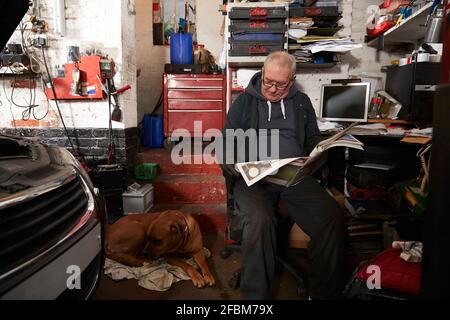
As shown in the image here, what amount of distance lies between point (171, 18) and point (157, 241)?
376cm

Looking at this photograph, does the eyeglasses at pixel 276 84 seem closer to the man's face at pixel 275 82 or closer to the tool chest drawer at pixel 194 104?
the man's face at pixel 275 82

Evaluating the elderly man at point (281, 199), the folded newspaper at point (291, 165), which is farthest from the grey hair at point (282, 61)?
the folded newspaper at point (291, 165)

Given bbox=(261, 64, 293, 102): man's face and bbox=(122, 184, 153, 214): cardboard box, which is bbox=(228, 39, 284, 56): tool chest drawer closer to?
bbox=(261, 64, 293, 102): man's face

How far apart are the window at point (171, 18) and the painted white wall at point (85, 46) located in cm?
168

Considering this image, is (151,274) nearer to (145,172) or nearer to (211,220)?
(211,220)

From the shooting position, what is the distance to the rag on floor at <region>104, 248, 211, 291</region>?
1788 mm

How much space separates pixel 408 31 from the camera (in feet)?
8.30

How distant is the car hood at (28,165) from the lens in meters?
0.92

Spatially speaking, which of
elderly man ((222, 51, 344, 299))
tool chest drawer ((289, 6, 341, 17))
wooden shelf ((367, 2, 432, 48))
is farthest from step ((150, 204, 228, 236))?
wooden shelf ((367, 2, 432, 48))

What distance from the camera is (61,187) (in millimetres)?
1061

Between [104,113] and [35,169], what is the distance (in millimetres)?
1811

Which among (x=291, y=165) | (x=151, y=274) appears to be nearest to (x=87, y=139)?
(x=151, y=274)

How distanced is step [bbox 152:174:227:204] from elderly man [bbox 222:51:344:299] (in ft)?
3.67
